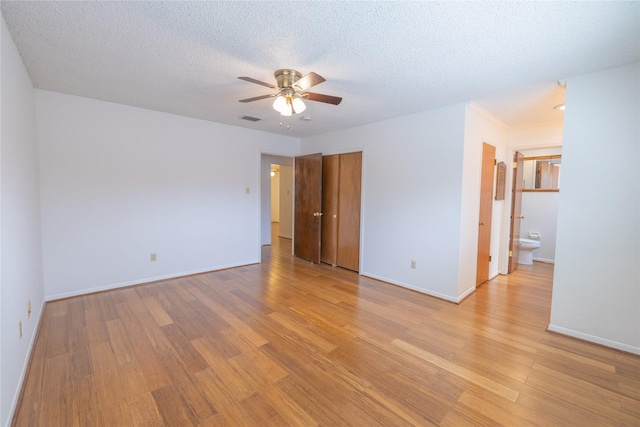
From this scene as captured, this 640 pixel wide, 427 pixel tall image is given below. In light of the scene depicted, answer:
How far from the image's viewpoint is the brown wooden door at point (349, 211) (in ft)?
15.0

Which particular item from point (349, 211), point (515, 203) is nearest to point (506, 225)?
point (515, 203)

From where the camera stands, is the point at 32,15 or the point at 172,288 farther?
the point at 172,288

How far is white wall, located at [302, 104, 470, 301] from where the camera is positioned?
3344mm

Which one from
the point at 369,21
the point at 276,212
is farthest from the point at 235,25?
the point at 276,212

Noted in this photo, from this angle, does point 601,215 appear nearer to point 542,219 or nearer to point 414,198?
point 414,198

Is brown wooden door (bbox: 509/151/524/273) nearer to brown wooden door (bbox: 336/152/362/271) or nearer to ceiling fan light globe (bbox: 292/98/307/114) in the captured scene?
brown wooden door (bbox: 336/152/362/271)

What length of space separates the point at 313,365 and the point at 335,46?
→ 241 cm

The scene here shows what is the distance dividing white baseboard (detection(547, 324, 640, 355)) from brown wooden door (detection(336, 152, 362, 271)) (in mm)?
2556

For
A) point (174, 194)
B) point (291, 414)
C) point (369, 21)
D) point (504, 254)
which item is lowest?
point (291, 414)

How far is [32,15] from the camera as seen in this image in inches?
68.6

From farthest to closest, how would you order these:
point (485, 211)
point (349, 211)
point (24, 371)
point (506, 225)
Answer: point (349, 211) → point (506, 225) → point (485, 211) → point (24, 371)

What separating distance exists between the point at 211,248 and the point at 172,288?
36.5 inches

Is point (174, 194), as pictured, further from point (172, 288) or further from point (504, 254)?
point (504, 254)

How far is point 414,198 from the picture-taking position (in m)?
3.71
